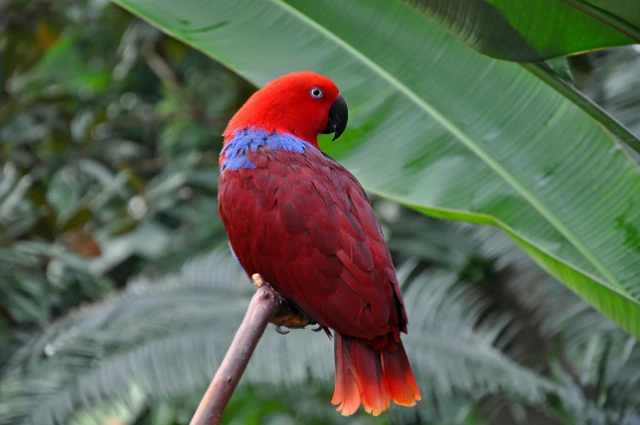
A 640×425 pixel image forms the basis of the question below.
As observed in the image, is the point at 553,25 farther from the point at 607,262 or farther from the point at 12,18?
the point at 12,18

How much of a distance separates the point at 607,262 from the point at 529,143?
1.14 ft

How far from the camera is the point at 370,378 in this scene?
1.38 m

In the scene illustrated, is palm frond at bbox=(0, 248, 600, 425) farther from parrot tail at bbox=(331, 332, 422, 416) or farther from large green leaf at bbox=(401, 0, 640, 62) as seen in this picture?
large green leaf at bbox=(401, 0, 640, 62)

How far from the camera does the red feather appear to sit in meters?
1.38

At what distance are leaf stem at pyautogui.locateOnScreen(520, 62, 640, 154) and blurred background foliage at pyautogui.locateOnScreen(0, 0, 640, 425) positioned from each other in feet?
3.21

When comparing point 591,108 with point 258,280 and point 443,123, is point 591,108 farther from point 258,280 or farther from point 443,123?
point 258,280

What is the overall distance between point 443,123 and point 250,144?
1.65ft

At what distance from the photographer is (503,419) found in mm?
3164

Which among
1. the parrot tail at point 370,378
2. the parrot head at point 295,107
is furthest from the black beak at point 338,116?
the parrot tail at point 370,378

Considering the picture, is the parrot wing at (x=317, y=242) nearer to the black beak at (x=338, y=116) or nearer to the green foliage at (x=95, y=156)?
the black beak at (x=338, y=116)

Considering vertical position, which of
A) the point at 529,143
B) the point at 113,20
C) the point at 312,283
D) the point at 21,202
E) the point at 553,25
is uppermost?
the point at 553,25

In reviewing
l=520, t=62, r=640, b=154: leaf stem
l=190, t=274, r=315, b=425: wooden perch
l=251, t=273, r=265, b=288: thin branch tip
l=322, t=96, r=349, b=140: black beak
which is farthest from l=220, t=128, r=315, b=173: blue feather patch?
l=520, t=62, r=640, b=154: leaf stem

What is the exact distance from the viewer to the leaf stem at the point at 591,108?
57.2 inches

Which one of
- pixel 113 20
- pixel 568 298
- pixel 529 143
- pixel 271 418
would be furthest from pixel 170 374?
pixel 113 20
